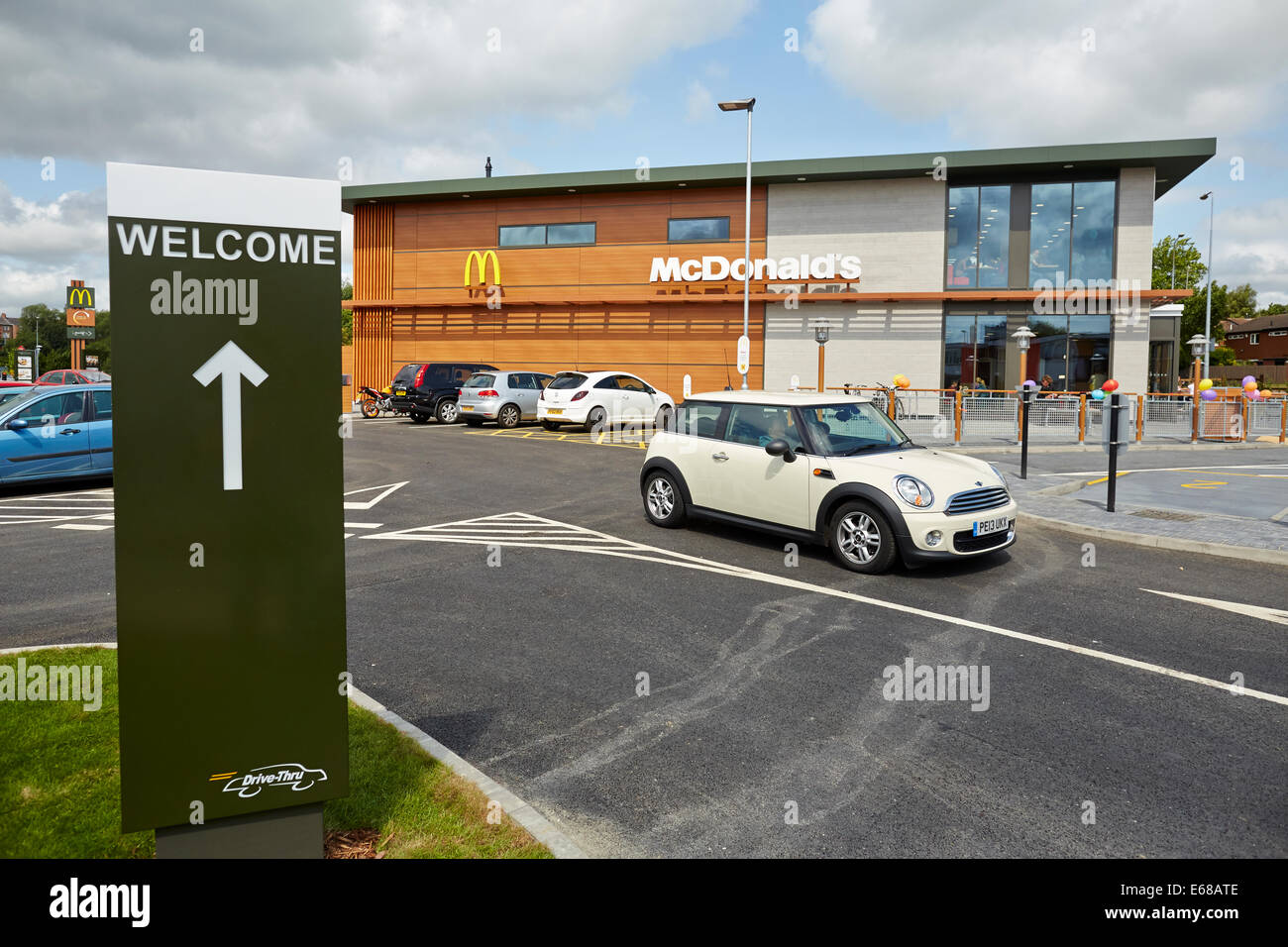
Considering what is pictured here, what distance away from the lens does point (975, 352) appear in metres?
28.2

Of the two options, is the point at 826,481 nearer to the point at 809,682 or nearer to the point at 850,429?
the point at 850,429

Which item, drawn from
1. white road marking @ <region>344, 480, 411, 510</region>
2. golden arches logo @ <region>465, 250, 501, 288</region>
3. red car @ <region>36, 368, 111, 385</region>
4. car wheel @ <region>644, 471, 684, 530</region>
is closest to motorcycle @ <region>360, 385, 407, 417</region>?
golden arches logo @ <region>465, 250, 501, 288</region>

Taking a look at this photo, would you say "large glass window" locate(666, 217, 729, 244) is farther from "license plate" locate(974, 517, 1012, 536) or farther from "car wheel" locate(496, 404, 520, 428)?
"license plate" locate(974, 517, 1012, 536)

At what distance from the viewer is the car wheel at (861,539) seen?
25.7 ft

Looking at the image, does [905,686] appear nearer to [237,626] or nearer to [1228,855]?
[1228,855]

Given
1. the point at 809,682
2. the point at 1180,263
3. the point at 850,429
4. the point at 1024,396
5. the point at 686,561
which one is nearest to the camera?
the point at 809,682

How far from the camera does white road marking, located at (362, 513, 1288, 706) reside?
5469 millimetres

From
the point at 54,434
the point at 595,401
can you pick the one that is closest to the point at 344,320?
the point at 595,401

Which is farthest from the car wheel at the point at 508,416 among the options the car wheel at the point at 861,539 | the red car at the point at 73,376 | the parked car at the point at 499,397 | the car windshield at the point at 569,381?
the car wheel at the point at 861,539

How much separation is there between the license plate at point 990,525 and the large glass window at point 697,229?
23525 millimetres

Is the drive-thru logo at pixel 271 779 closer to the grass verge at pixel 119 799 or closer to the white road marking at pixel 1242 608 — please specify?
the grass verge at pixel 119 799

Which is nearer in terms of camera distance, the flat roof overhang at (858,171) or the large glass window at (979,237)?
the flat roof overhang at (858,171)

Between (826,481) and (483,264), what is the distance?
26386mm

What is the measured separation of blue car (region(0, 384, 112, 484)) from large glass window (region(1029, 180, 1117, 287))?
25.6m
